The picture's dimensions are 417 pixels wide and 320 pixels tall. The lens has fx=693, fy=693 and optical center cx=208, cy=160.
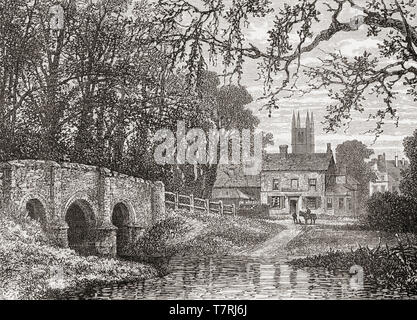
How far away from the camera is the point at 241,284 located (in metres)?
8.62

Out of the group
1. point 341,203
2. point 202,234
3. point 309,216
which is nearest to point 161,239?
point 202,234

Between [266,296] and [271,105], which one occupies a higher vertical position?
[271,105]

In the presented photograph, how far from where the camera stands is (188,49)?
9656 mm

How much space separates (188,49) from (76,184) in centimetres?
256

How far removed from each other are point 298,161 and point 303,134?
1.29m

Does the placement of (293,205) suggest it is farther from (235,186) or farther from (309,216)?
(235,186)

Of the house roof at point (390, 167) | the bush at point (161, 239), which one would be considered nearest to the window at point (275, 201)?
the bush at point (161, 239)

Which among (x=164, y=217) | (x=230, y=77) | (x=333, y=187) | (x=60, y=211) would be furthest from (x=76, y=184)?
(x=333, y=187)

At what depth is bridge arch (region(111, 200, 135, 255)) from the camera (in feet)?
32.8

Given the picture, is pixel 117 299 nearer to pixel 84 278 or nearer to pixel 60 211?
pixel 84 278

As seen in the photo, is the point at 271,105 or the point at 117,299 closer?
the point at 117,299

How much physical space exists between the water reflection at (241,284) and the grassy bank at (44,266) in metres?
0.34

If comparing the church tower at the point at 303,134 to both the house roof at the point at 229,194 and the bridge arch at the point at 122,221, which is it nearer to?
the house roof at the point at 229,194

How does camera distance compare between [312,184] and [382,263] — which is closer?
[382,263]
